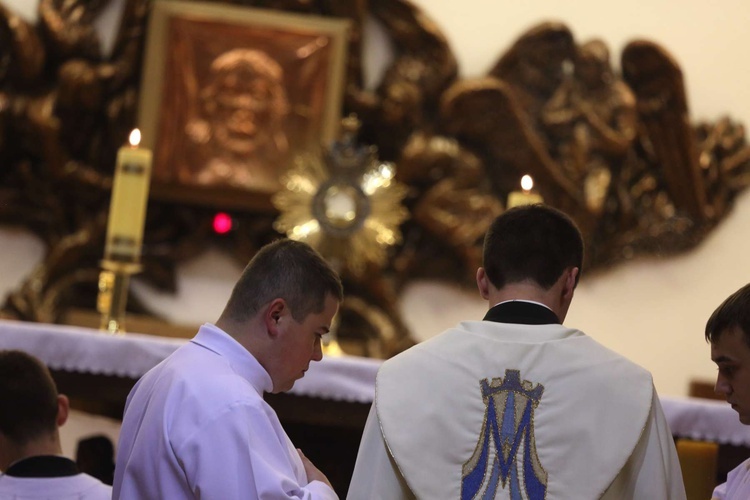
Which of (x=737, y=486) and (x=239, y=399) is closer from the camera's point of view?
(x=239, y=399)

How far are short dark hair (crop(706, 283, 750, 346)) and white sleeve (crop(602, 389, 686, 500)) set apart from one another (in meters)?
0.34

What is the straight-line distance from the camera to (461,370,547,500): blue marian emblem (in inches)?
96.5

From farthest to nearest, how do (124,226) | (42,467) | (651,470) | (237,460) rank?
(124,226) → (42,467) → (651,470) → (237,460)

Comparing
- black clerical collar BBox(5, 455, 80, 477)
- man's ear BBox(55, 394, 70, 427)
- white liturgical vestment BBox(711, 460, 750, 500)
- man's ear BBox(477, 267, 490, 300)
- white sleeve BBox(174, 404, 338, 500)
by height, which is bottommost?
black clerical collar BBox(5, 455, 80, 477)

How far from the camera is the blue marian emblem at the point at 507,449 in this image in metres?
2.45

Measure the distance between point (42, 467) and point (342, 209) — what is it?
9.28 feet

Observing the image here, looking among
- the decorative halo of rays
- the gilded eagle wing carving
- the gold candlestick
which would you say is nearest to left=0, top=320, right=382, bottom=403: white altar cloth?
the gold candlestick

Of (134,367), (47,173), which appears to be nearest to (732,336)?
(134,367)

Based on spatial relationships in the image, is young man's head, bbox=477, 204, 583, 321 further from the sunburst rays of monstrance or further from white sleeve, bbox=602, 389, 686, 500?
the sunburst rays of monstrance

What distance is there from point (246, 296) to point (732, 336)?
1.06 m

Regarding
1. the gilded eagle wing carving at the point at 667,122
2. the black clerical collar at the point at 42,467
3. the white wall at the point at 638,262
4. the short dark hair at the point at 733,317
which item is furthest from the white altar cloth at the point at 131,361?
the gilded eagle wing carving at the point at 667,122

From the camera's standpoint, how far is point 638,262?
6.25 meters

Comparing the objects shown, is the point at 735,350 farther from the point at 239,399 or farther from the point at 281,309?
the point at 239,399

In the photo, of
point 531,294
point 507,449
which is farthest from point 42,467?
point 531,294
